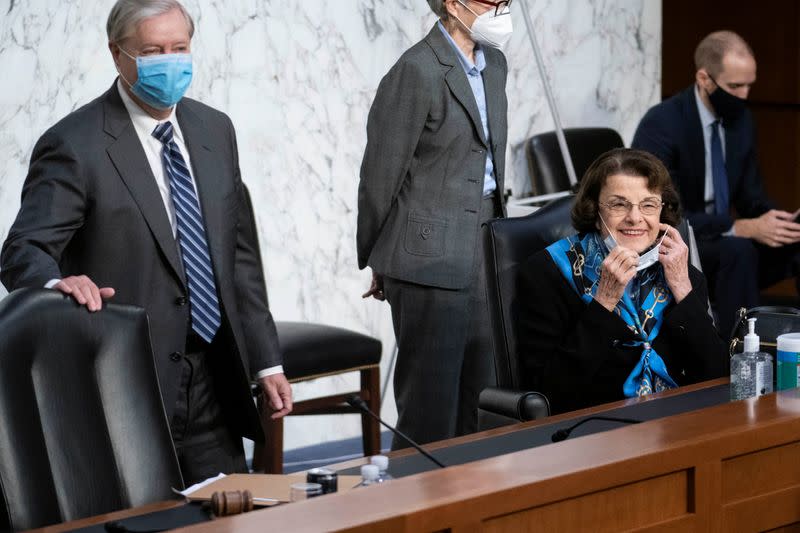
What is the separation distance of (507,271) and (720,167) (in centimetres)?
221

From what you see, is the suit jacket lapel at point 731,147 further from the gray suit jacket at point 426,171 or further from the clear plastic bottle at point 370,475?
the clear plastic bottle at point 370,475

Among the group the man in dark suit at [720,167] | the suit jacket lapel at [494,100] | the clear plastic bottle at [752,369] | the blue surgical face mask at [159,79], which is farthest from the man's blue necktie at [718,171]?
the blue surgical face mask at [159,79]

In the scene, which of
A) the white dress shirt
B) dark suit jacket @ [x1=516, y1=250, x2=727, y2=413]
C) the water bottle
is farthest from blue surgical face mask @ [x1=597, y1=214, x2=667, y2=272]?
the white dress shirt

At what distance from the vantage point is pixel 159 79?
271cm

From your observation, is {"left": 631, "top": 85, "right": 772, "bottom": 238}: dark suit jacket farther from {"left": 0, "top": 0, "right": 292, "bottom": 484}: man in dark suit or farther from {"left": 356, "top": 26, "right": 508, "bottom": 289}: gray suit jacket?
{"left": 0, "top": 0, "right": 292, "bottom": 484}: man in dark suit

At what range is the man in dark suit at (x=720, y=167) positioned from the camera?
512cm

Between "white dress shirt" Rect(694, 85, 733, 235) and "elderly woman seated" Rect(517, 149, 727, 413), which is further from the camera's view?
"white dress shirt" Rect(694, 85, 733, 235)

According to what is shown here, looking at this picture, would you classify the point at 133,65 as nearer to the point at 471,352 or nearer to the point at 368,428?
the point at 471,352

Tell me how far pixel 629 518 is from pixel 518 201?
3.24 metres

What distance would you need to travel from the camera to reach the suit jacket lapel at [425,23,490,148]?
3574 millimetres

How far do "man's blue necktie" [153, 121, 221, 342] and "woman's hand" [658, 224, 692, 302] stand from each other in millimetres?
1068

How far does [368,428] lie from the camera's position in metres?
4.45

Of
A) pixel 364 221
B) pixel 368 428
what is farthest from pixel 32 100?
pixel 368 428

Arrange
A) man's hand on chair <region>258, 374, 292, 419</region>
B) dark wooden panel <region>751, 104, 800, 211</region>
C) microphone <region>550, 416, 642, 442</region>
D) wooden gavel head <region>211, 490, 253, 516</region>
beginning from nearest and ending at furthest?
1. wooden gavel head <region>211, 490, 253, 516</region>
2. microphone <region>550, 416, 642, 442</region>
3. man's hand on chair <region>258, 374, 292, 419</region>
4. dark wooden panel <region>751, 104, 800, 211</region>
